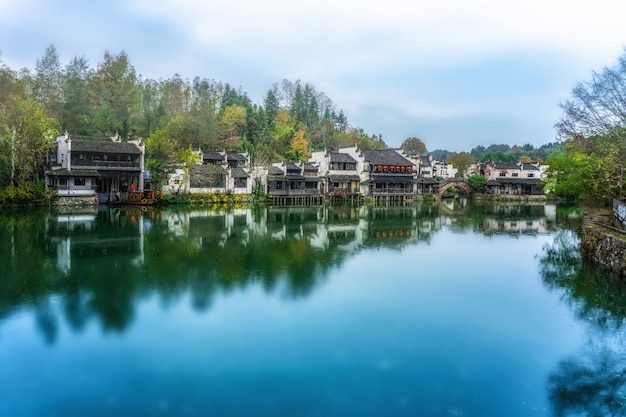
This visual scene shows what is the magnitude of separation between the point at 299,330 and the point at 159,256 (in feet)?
32.2

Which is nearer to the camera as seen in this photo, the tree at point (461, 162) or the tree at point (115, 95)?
the tree at point (115, 95)

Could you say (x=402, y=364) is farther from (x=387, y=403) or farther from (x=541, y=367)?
(x=541, y=367)

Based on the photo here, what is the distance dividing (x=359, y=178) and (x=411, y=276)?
37.9 meters

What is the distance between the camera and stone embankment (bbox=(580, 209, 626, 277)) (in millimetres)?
16906

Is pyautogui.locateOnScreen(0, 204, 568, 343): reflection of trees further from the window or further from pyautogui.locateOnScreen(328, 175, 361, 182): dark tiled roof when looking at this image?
pyautogui.locateOnScreen(328, 175, 361, 182): dark tiled roof

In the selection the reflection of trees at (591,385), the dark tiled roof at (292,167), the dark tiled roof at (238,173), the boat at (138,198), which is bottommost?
the reflection of trees at (591,385)

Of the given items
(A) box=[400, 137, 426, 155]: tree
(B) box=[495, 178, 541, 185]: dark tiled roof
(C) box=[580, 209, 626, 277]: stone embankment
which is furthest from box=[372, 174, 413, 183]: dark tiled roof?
(A) box=[400, 137, 426, 155]: tree

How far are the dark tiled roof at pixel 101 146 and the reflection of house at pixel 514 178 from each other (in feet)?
156

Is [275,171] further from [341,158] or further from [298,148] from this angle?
[298,148]

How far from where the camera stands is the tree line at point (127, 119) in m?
34.6

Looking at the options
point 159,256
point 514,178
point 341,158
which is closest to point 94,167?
point 159,256

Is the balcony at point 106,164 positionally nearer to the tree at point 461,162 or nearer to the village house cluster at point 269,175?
the village house cluster at point 269,175

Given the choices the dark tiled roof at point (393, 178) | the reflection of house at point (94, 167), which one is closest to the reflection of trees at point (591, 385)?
the reflection of house at point (94, 167)

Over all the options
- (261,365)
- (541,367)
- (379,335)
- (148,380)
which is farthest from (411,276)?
(148,380)
